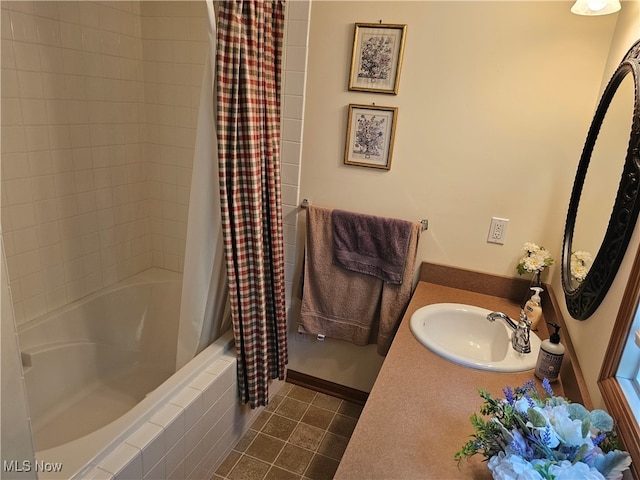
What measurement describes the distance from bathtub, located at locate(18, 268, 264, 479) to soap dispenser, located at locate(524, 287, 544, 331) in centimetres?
121

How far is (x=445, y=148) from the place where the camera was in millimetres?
1806

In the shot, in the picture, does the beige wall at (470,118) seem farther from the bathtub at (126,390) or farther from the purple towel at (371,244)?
the bathtub at (126,390)

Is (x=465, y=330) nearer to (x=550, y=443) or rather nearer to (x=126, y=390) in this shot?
(x=550, y=443)

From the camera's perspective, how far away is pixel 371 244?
193cm

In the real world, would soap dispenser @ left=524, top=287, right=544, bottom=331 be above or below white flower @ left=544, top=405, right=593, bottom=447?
below

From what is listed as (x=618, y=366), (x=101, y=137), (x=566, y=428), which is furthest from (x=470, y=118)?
(x=101, y=137)

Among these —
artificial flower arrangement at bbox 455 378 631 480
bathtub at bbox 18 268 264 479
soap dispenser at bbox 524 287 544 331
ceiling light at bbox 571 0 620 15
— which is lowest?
bathtub at bbox 18 268 264 479

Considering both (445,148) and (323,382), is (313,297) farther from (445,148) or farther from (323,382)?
(445,148)

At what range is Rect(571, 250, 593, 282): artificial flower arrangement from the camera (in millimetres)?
1275

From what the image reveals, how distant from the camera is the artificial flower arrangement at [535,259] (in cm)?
169

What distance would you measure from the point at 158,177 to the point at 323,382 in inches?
59.3

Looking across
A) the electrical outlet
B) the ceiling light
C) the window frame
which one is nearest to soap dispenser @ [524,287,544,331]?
the electrical outlet

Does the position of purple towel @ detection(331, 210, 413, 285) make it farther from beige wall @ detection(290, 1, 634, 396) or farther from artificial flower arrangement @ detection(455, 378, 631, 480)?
artificial flower arrangement @ detection(455, 378, 631, 480)

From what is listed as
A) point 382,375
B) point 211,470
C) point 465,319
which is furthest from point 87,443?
point 465,319
